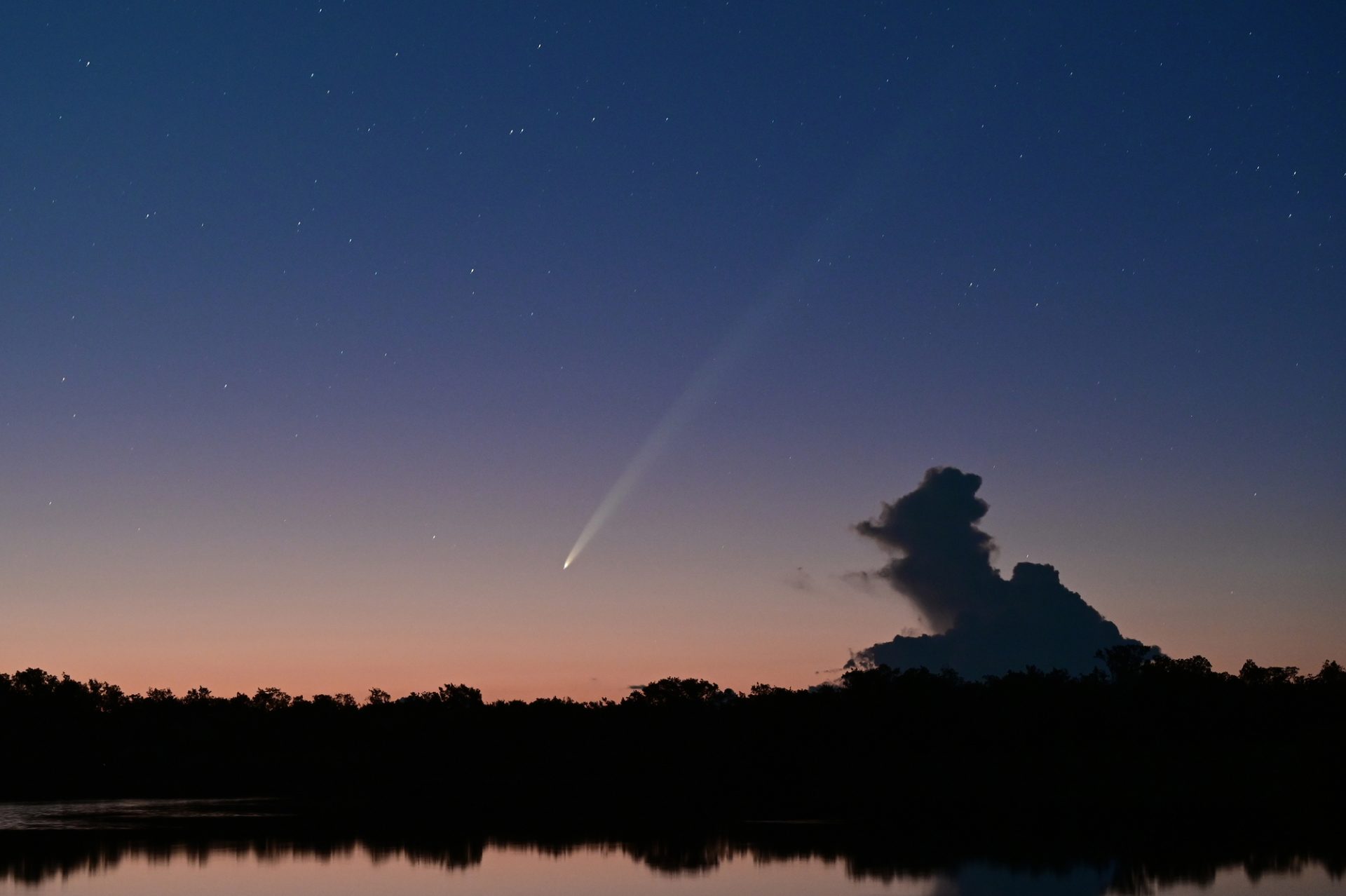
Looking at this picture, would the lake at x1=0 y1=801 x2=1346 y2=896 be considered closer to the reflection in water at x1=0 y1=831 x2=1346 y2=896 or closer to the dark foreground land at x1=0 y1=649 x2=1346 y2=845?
the reflection in water at x1=0 y1=831 x2=1346 y2=896

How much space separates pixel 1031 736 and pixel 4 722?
12147 centimetres

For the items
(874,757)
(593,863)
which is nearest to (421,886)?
(593,863)

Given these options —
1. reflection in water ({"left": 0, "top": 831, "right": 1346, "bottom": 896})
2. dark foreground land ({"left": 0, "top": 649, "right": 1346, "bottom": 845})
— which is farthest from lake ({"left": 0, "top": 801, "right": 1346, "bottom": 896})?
dark foreground land ({"left": 0, "top": 649, "right": 1346, "bottom": 845})

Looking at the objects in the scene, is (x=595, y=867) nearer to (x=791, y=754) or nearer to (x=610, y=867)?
(x=610, y=867)

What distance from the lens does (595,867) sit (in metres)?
44.3

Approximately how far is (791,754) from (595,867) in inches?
2813

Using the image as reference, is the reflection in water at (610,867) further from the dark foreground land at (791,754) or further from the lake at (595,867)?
the dark foreground land at (791,754)

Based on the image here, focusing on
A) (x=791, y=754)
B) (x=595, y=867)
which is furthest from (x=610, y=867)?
(x=791, y=754)

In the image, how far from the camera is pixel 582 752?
125500mm

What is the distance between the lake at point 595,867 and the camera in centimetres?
3819

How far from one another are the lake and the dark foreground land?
859cm

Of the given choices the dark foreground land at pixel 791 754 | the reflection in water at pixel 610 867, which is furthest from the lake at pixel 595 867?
the dark foreground land at pixel 791 754

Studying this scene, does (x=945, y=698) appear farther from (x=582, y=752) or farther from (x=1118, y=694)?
(x=582, y=752)

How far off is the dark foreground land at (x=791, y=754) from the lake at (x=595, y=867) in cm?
859
